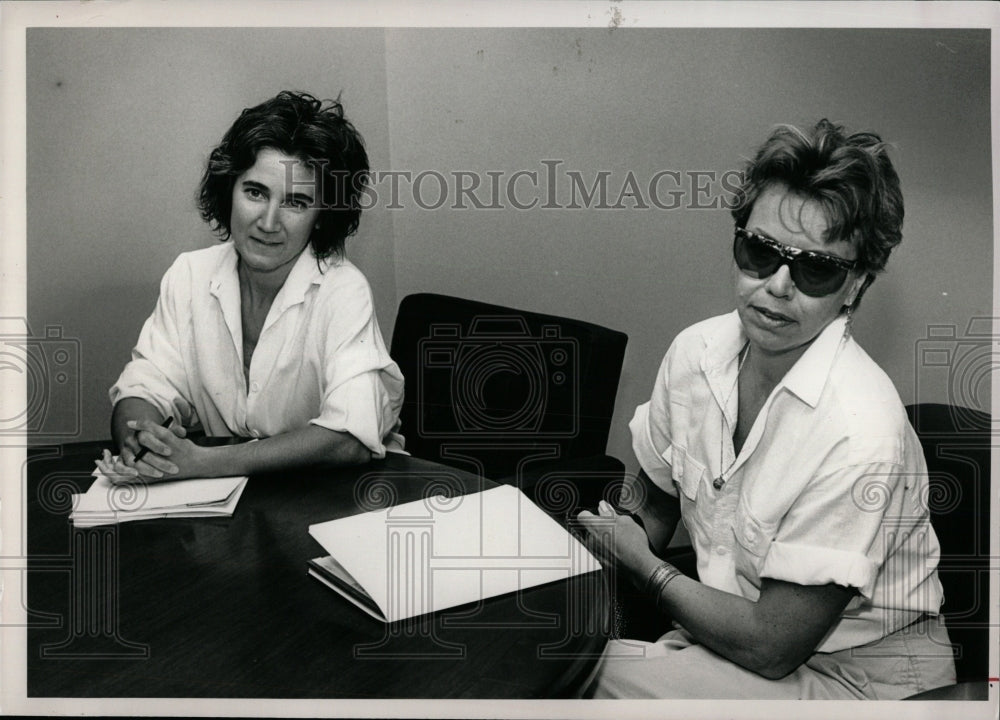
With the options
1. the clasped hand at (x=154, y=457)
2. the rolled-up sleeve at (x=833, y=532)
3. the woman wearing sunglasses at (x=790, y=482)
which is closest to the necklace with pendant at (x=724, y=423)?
the woman wearing sunglasses at (x=790, y=482)

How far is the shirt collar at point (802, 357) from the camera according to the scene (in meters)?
1.39

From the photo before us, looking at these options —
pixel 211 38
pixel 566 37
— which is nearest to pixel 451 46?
pixel 566 37

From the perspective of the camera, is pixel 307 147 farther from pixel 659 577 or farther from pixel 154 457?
pixel 659 577

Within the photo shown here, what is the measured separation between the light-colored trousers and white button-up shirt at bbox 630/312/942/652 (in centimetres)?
4

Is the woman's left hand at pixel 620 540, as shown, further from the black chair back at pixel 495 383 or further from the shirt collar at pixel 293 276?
the shirt collar at pixel 293 276

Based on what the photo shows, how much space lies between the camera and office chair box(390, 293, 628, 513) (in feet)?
5.15

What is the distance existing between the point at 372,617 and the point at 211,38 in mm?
1001

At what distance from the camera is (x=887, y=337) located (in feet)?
4.93

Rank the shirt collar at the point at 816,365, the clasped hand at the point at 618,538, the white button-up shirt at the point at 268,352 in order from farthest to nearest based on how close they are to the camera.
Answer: the white button-up shirt at the point at 268,352 < the clasped hand at the point at 618,538 < the shirt collar at the point at 816,365

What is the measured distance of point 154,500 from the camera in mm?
1510

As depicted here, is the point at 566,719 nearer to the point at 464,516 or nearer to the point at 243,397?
the point at 464,516

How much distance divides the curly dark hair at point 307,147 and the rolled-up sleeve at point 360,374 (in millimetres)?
138

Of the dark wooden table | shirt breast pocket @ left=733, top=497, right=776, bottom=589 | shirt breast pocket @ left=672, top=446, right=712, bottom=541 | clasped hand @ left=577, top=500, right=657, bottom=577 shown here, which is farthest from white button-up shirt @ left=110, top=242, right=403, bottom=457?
shirt breast pocket @ left=733, top=497, right=776, bottom=589

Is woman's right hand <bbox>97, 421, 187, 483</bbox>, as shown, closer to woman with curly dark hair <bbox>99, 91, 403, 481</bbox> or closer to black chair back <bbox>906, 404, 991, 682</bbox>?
woman with curly dark hair <bbox>99, 91, 403, 481</bbox>
